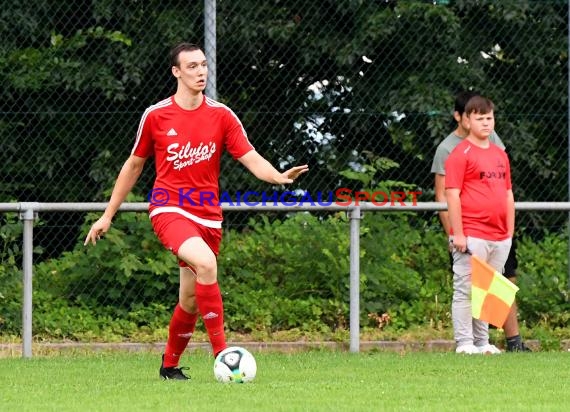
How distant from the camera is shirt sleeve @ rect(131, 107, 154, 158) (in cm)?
836

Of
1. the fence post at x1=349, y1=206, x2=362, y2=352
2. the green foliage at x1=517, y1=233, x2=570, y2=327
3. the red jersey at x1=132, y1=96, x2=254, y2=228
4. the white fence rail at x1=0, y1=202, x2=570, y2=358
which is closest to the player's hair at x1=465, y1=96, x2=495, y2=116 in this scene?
the white fence rail at x1=0, y1=202, x2=570, y2=358

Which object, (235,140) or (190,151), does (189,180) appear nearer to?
(190,151)

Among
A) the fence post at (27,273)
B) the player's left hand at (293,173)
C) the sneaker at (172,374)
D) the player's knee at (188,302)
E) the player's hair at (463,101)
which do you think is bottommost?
the fence post at (27,273)

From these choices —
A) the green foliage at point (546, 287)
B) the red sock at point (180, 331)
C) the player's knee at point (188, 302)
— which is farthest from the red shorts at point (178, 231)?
the green foliage at point (546, 287)

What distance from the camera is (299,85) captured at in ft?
40.6

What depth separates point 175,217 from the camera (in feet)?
26.7

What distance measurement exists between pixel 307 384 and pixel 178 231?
1.16m

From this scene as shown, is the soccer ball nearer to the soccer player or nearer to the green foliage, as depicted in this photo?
the soccer player

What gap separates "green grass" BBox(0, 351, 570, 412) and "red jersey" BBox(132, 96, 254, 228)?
3.39 ft

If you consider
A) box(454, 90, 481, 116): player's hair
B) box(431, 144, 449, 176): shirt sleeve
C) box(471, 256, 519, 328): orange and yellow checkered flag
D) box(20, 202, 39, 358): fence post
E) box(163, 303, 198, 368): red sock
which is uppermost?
box(454, 90, 481, 116): player's hair

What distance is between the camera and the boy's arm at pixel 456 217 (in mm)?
10312

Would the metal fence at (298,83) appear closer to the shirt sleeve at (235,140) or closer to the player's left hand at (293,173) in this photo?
the shirt sleeve at (235,140)

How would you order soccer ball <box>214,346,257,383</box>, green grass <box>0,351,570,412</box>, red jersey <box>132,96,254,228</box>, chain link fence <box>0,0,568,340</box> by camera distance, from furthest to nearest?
chain link fence <box>0,0,568,340</box> → red jersey <box>132,96,254,228</box> → soccer ball <box>214,346,257,383</box> → green grass <box>0,351,570,412</box>

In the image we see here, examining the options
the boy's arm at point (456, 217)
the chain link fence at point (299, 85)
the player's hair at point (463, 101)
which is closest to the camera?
the boy's arm at point (456, 217)
